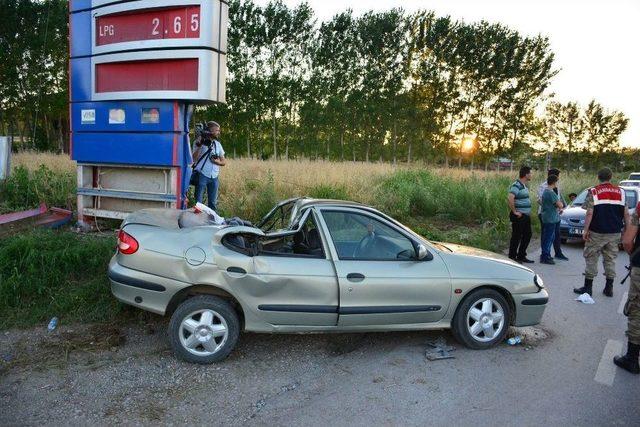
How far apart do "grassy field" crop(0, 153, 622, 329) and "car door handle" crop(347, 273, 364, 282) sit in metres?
2.56

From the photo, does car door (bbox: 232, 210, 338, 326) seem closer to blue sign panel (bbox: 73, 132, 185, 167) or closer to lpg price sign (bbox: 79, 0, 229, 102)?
blue sign panel (bbox: 73, 132, 185, 167)

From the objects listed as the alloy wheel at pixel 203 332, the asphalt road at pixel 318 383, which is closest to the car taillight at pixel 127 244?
the alloy wheel at pixel 203 332

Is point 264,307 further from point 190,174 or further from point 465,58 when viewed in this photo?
point 465,58

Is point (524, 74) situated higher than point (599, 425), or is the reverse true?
point (524, 74)

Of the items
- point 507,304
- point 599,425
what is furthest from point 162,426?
point 507,304

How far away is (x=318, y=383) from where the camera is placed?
370 centimetres

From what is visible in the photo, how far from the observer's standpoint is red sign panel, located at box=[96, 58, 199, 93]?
245 inches

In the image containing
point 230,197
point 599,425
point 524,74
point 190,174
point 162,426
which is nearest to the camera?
point 162,426

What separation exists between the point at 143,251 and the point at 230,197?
5.40 metres

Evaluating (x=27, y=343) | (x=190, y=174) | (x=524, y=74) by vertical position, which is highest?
(x=524, y=74)

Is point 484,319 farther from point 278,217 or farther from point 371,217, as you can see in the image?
point 278,217

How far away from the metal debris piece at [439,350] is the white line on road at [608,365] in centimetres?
121

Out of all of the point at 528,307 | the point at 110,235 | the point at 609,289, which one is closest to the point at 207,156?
the point at 110,235

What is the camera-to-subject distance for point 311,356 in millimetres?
4227
